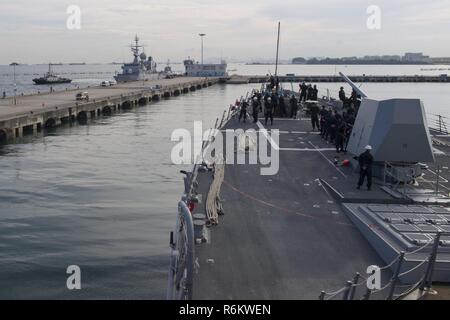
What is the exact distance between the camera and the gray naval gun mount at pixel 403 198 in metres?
8.74

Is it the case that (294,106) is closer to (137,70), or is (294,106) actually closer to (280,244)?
(280,244)

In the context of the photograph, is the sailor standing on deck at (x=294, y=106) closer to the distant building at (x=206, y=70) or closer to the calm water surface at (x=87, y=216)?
the calm water surface at (x=87, y=216)

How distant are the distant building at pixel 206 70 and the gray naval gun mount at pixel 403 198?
458 ft

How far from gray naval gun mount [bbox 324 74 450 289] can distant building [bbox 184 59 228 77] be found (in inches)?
5491

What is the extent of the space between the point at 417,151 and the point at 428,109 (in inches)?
2382

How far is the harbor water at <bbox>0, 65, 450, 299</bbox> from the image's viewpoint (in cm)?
1372

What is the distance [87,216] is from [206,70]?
141 meters

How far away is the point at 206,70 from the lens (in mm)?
156875

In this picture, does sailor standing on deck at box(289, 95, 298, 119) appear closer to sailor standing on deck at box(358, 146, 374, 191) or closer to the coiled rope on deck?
sailor standing on deck at box(358, 146, 374, 191)

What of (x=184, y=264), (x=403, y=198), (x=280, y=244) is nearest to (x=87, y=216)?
(x=280, y=244)

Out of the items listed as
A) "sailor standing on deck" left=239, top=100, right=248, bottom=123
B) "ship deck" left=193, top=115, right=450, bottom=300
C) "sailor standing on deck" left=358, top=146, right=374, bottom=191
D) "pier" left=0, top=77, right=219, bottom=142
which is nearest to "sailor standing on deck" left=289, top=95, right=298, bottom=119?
"sailor standing on deck" left=239, top=100, right=248, bottom=123
